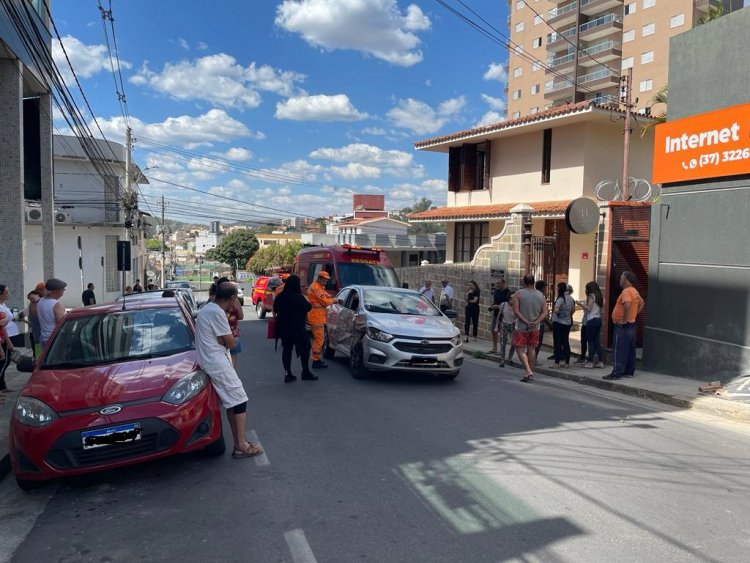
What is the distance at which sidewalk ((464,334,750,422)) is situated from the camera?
7.78 m

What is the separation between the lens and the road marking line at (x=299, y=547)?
11.9ft

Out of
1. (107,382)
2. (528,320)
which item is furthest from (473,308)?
(107,382)

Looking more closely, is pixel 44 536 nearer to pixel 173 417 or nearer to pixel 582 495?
pixel 173 417

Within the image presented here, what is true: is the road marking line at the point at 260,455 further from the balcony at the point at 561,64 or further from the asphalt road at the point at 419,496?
the balcony at the point at 561,64

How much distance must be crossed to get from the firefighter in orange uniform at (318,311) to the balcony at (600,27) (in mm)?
45036

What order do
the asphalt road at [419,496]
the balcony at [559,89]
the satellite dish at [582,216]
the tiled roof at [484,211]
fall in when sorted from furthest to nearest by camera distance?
the balcony at [559,89]
the tiled roof at [484,211]
the satellite dish at [582,216]
the asphalt road at [419,496]

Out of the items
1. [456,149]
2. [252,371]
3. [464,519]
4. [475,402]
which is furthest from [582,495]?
[456,149]

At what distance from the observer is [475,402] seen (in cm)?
802

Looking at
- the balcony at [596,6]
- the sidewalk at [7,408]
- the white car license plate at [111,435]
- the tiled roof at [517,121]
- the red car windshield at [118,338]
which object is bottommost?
the sidewalk at [7,408]

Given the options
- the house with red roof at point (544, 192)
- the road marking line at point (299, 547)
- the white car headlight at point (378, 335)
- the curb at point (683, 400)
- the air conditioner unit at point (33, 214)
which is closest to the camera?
the road marking line at point (299, 547)

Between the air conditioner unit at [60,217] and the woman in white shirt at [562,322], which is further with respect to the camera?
the air conditioner unit at [60,217]

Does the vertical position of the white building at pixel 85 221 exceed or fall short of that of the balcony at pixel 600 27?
it falls short

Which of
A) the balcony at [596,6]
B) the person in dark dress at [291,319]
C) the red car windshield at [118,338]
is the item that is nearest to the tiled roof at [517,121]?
the person in dark dress at [291,319]

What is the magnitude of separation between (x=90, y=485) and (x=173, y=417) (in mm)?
995
